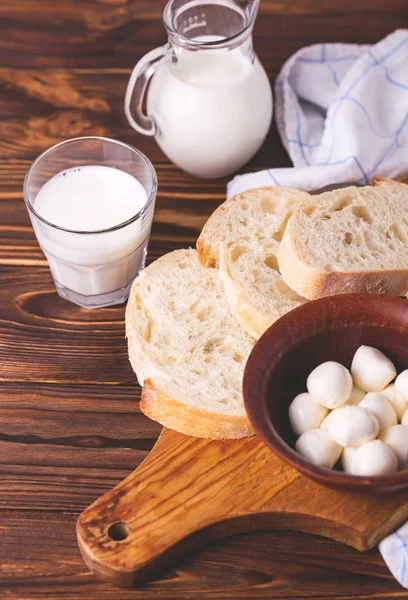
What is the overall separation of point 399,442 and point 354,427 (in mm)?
82

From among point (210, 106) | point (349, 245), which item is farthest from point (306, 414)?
point (210, 106)

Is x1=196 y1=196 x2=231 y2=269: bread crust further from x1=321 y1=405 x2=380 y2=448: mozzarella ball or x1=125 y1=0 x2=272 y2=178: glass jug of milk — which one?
x1=321 y1=405 x2=380 y2=448: mozzarella ball

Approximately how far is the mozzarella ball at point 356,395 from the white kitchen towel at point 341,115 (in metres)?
0.68

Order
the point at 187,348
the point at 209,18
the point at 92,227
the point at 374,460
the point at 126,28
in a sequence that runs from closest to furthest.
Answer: the point at 374,460, the point at 187,348, the point at 92,227, the point at 209,18, the point at 126,28

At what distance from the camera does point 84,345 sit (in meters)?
1.80

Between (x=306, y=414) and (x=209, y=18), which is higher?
(x=209, y=18)

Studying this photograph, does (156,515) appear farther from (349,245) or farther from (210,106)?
(210,106)

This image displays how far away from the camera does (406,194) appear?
1806 millimetres

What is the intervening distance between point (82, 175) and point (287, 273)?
519 millimetres

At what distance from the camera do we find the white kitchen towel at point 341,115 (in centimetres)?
202

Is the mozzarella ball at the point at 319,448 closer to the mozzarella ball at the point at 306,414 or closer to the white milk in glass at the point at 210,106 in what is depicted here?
the mozzarella ball at the point at 306,414

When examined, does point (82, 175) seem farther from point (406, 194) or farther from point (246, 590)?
point (246, 590)

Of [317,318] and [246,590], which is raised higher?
[317,318]

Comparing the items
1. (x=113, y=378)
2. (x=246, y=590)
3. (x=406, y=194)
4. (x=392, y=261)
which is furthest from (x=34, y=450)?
(x=406, y=194)
